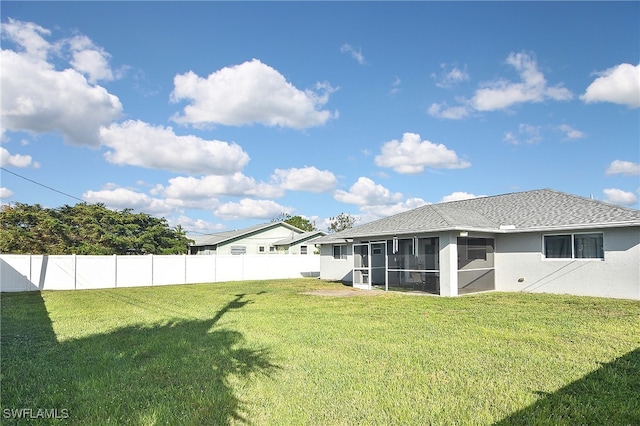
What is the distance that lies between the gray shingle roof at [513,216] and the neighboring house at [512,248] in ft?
0.09

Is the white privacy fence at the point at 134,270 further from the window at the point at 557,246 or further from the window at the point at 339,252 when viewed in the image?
the window at the point at 557,246

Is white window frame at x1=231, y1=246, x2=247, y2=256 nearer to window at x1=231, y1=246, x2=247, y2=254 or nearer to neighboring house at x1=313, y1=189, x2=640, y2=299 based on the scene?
window at x1=231, y1=246, x2=247, y2=254

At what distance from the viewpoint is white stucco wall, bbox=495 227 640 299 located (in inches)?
498

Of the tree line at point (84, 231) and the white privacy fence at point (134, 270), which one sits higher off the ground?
the tree line at point (84, 231)

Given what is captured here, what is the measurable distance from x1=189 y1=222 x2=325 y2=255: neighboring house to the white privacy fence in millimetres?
4804

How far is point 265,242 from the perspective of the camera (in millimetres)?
35656

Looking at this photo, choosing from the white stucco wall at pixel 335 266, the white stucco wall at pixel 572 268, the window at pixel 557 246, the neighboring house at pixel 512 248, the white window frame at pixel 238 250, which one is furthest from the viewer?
the white window frame at pixel 238 250

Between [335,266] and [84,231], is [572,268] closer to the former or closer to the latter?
[335,266]

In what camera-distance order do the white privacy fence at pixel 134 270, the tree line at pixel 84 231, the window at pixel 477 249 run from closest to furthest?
the window at pixel 477 249 < the white privacy fence at pixel 134 270 < the tree line at pixel 84 231

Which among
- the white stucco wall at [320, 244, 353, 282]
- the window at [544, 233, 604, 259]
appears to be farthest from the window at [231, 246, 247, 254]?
the window at [544, 233, 604, 259]

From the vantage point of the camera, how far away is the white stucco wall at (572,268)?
41.5 ft

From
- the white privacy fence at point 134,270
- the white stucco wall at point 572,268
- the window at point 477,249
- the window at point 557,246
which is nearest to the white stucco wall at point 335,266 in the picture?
the white privacy fence at point 134,270

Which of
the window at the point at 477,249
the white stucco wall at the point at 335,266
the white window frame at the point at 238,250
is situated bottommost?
the white stucco wall at the point at 335,266

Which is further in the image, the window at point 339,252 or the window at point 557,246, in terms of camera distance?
the window at point 339,252
